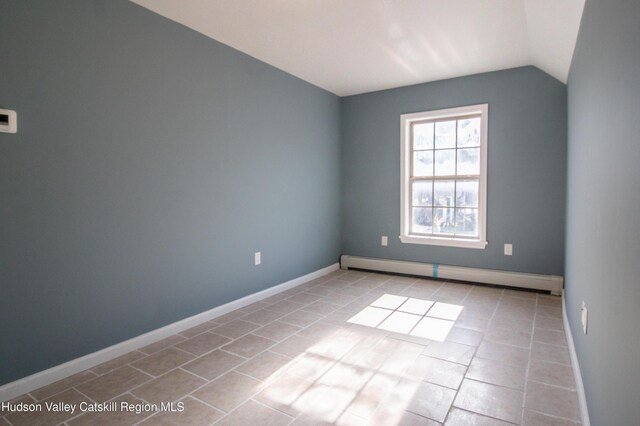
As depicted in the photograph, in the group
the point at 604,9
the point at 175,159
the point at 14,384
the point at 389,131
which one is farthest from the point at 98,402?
the point at 389,131

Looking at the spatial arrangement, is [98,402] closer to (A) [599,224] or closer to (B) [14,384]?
(B) [14,384]

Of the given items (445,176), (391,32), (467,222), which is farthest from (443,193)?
(391,32)

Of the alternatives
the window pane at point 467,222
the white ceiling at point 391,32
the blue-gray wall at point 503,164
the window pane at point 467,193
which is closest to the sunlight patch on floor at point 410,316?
A: the blue-gray wall at point 503,164

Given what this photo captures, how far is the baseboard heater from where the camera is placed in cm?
367

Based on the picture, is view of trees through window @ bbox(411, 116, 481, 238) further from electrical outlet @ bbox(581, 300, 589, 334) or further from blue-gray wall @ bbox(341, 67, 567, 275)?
electrical outlet @ bbox(581, 300, 589, 334)

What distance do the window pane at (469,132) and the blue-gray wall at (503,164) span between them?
195 mm

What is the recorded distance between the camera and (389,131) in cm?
465

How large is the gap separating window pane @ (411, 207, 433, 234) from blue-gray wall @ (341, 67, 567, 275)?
0.23m

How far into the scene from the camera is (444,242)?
4324mm

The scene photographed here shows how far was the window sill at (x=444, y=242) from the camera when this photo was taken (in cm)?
413

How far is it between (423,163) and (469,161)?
0.56 metres

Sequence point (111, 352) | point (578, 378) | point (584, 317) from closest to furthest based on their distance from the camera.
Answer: point (584, 317) → point (578, 378) → point (111, 352)

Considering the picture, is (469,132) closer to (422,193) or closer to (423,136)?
(423,136)

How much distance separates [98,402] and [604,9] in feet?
9.73
